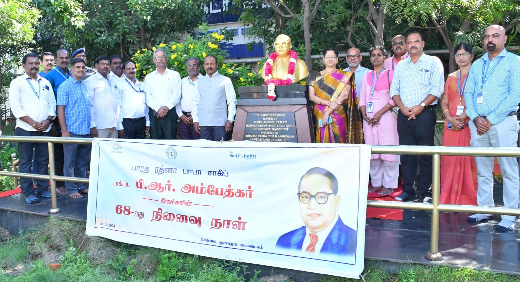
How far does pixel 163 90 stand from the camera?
21.5 ft

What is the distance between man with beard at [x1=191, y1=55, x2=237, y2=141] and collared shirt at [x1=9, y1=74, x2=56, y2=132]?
1.91 metres

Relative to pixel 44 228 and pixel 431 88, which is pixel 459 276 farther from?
pixel 44 228

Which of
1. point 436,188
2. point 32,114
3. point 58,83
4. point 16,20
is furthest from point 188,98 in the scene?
point 16,20

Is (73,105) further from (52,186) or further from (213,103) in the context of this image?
(213,103)

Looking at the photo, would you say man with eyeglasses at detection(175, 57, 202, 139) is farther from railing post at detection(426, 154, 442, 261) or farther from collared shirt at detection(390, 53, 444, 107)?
railing post at detection(426, 154, 442, 261)

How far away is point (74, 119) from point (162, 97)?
1305mm

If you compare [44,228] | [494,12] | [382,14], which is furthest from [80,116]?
[494,12]

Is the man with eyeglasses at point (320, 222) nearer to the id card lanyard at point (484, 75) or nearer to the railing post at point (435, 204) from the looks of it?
the railing post at point (435, 204)

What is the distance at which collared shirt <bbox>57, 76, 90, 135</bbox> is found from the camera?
18.4ft

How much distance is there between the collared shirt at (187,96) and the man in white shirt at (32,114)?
66.9 inches

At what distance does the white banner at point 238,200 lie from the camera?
3.45 m

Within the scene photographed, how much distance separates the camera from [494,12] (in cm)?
680

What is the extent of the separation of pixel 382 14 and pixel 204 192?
574 cm

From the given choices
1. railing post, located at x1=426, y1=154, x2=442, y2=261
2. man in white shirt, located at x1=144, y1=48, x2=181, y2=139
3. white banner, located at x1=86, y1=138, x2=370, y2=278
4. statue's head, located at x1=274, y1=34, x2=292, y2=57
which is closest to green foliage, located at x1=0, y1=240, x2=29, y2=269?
white banner, located at x1=86, y1=138, x2=370, y2=278
